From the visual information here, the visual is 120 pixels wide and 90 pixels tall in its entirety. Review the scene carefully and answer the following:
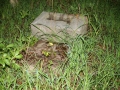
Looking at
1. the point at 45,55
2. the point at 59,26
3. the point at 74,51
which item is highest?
the point at 59,26

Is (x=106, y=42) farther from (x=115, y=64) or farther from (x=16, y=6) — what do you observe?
(x=16, y=6)

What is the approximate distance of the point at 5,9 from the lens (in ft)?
11.4

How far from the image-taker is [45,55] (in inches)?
96.0

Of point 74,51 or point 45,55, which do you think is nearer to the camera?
point 74,51

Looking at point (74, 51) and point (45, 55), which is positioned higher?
point (74, 51)

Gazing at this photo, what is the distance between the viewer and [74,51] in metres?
2.23

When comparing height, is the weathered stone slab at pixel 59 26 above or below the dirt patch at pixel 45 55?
above

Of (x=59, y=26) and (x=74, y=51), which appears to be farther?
(x=59, y=26)

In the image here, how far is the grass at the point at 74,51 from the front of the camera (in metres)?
1.96

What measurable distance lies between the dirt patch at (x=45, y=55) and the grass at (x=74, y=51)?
0.10 metres

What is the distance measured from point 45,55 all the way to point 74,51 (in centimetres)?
42

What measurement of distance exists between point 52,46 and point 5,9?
4.74ft

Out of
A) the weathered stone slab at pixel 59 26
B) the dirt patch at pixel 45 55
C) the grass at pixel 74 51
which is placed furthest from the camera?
the weathered stone slab at pixel 59 26

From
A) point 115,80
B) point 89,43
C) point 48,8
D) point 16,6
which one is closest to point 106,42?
point 89,43
